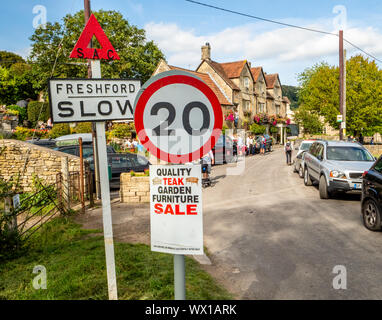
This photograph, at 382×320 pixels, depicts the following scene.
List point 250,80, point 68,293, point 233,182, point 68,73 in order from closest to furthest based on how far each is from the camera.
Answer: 1. point 68,293
2. point 233,182
3. point 68,73
4. point 250,80

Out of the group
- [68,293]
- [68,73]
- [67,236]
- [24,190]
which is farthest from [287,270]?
[68,73]

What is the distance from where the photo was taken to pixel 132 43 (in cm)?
4228

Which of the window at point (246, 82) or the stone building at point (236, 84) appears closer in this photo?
the stone building at point (236, 84)

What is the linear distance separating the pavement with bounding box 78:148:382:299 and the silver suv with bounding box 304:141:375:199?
0.52 metres

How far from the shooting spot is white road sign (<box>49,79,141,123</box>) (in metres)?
3.32

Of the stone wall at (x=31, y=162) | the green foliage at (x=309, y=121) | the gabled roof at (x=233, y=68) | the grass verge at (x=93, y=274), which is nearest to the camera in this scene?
the grass verge at (x=93, y=274)

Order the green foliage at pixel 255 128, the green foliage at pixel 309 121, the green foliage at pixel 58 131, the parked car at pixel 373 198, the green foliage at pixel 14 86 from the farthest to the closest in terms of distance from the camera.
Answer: the green foliage at pixel 309 121 < the green foliage at pixel 14 86 < the green foliage at pixel 255 128 < the green foliage at pixel 58 131 < the parked car at pixel 373 198

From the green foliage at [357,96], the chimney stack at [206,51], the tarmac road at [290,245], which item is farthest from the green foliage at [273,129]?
the tarmac road at [290,245]

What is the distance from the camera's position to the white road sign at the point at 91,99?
3318 millimetres

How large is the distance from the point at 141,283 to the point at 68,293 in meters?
0.93

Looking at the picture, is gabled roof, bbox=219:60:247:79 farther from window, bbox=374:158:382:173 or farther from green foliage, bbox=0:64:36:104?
window, bbox=374:158:382:173

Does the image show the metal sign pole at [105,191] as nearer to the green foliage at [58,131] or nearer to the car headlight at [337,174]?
the car headlight at [337,174]

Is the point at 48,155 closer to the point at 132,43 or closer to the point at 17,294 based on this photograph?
the point at 17,294

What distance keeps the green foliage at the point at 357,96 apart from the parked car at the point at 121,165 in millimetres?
22366
